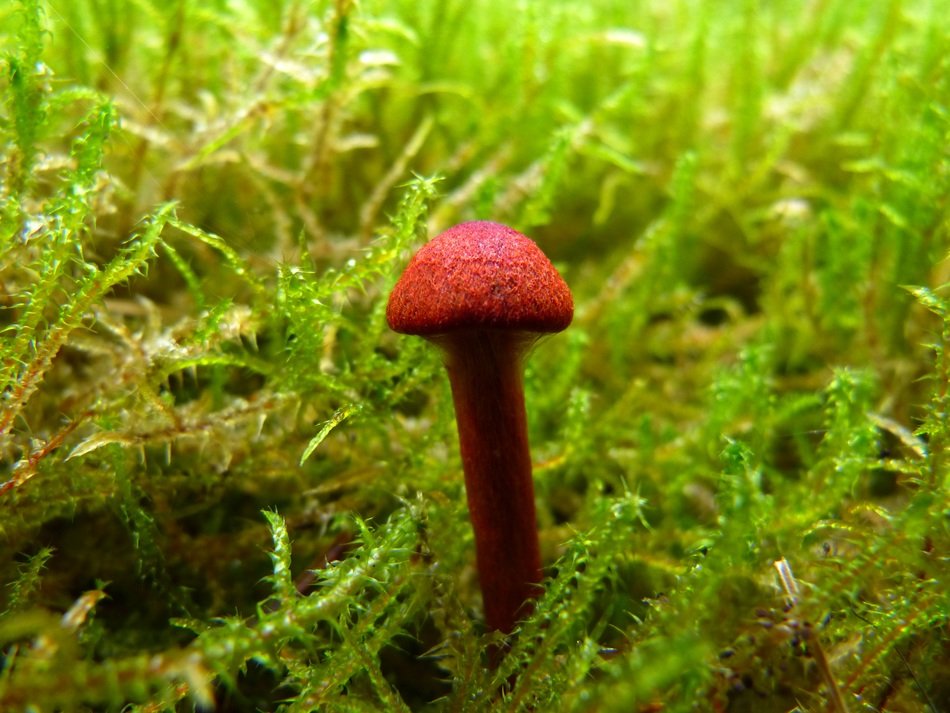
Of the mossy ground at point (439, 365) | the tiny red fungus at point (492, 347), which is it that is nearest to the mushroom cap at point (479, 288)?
the tiny red fungus at point (492, 347)

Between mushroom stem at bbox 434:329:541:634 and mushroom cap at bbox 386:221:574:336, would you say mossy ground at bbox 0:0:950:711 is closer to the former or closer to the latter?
mushroom stem at bbox 434:329:541:634

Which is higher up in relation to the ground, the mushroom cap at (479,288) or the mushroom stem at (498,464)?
the mushroom cap at (479,288)

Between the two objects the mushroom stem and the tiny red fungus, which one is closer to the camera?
the tiny red fungus

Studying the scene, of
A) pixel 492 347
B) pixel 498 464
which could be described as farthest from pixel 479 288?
pixel 498 464

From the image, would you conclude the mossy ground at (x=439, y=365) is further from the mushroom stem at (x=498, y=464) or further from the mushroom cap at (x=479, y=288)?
the mushroom cap at (x=479, y=288)

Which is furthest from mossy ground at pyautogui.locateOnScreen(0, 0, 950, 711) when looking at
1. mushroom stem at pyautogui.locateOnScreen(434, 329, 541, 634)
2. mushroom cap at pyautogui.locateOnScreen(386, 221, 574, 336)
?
mushroom cap at pyautogui.locateOnScreen(386, 221, 574, 336)

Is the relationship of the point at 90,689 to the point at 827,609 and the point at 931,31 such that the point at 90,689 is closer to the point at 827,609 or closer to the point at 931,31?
the point at 827,609
